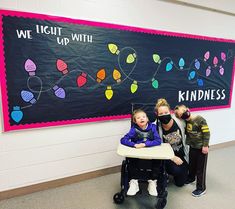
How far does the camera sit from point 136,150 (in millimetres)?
1966

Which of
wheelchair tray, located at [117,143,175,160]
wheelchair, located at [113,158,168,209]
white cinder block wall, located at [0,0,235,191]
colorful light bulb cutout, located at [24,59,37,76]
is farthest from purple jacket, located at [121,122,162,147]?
colorful light bulb cutout, located at [24,59,37,76]

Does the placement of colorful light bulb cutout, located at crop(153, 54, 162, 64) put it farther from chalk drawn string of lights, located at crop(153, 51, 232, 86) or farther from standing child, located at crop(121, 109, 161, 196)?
standing child, located at crop(121, 109, 161, 196)

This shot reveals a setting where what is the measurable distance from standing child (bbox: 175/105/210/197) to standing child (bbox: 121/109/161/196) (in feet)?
1.36

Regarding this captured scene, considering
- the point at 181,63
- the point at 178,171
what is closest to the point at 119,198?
the point at 178,171

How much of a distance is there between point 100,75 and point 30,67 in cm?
77

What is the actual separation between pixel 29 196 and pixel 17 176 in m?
0.25

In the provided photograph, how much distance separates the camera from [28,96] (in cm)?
214

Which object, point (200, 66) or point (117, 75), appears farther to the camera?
point (200, 66)

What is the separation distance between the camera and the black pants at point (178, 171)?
92.7 inches

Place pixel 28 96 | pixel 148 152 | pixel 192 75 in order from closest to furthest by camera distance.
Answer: pixel 148 152 → pixel 28 96 → pixel 192 75

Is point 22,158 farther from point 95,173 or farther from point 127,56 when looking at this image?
point 127,56

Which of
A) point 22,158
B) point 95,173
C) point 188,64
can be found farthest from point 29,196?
point 188,64

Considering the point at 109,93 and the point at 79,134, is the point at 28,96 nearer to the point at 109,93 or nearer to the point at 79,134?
the point at 79,134

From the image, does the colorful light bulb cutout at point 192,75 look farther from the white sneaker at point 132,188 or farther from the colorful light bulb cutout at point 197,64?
the white sneaker at point 132,188
